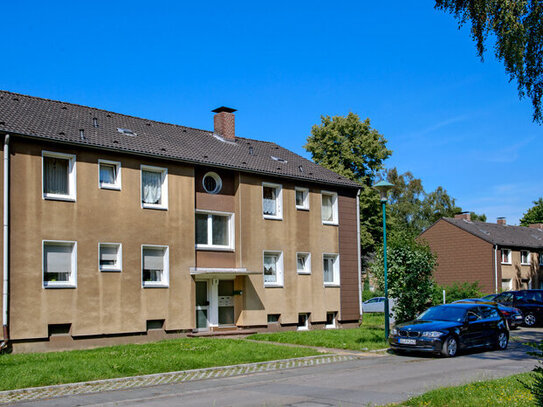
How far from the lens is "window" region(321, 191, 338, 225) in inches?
1144

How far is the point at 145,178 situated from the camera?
2273 centimetres

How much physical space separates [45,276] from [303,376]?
9.48 m

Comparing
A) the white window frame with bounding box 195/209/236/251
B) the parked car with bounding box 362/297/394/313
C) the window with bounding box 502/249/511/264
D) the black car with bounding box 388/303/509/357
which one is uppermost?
the white window frame with bounding box 195/209/236/251

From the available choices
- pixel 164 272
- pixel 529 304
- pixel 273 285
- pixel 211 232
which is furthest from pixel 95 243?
pixel 529 304

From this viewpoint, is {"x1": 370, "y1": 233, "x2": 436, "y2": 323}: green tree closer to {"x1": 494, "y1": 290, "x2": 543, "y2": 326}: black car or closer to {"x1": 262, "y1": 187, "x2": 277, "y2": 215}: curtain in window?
{"x1": 262, "y1": 187, "x2": 277, "y2": 215}: curtain in window

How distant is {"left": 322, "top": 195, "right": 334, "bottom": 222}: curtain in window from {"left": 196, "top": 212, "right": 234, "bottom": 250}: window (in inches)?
213

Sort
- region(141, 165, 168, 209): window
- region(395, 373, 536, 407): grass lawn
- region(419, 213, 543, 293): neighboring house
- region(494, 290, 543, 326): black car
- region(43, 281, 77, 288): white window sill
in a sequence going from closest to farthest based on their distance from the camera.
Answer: region(395, 373, 536, 407): grass lawn, region(43, 281, 77, 288): white window sill, region(141, 165, 168, 209): window, region(494, 290, 543, 326): black car, region(419, 213, 543, 293): neighboring house

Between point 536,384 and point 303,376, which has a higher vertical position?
point 536,384

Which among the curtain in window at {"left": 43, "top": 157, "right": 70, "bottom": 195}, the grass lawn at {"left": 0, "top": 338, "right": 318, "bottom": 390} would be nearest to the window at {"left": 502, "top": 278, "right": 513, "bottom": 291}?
the grass lawn at {"left": 0, "top": 338, "right": 318, "bottom": 390}

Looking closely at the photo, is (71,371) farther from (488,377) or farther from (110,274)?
(488,377)

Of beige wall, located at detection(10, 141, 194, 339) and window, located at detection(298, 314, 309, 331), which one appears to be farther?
window, located at detection(298, 314, 309, 331)

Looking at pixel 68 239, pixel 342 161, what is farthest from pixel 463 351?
pixel 342 161

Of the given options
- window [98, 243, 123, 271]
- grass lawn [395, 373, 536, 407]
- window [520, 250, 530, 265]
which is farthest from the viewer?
window [520, 250, 530, 265]

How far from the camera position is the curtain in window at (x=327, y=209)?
2908 cm
